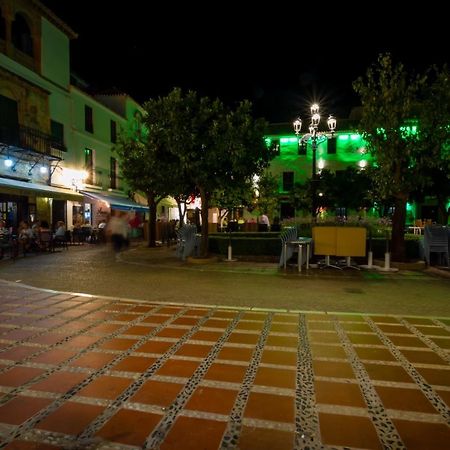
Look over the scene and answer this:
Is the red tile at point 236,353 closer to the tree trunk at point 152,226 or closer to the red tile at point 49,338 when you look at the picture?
the red tile at point 49,338

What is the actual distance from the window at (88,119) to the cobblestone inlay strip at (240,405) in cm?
2372

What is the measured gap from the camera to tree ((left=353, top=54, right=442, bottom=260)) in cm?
1046

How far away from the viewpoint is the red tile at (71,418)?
2.57 m

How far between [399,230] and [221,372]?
9.08m

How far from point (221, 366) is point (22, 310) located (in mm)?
3785

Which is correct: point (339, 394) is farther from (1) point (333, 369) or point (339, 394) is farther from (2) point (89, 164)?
(2) point (89, 164)

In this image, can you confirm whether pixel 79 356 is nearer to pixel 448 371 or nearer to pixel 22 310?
pixel 22 310

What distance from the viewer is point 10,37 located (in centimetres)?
1827

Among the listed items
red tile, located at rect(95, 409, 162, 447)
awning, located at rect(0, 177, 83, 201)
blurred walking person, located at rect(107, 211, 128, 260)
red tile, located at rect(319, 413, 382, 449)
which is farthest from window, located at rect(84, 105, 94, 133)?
red tile, located at rect(319, 413, 382, 449)

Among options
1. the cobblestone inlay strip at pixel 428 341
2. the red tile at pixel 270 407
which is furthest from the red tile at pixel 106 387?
the cobblestone inlay strip at pixel 428 341

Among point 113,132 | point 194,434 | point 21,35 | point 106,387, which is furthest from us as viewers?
point 113,132

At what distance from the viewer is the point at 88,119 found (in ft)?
81.9

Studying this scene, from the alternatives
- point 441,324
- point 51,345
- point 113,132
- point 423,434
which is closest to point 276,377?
point 423,434

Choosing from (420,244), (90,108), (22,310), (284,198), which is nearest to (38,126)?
(90,108)
